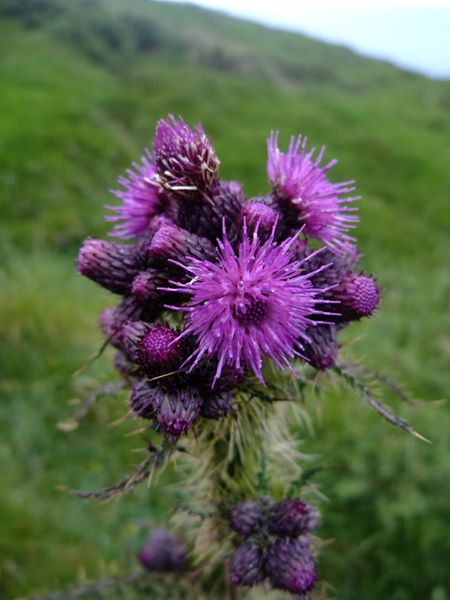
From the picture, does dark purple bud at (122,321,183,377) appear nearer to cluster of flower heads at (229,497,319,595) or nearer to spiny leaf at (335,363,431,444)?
spiny leaf at (335,363,431,444)

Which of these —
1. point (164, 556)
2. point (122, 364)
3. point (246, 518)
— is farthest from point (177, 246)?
point (164, 556)

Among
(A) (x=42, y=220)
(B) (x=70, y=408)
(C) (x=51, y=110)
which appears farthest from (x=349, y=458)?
(C) (x=51, y=110)

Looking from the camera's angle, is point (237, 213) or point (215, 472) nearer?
point (237, 213)

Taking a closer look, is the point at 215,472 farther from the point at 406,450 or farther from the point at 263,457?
the point at 406,450

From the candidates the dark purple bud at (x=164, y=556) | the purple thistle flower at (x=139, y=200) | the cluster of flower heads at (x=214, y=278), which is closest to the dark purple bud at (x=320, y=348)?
the cluster of flower heads at (x=214, y=278)

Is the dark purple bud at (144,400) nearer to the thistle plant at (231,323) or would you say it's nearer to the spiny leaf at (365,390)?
the thistle plant at (231,323)

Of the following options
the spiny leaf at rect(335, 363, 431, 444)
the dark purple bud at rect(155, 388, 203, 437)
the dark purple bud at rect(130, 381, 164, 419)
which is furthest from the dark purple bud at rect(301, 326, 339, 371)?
the dark purple bud at rect(130, 381, 164, 419)
